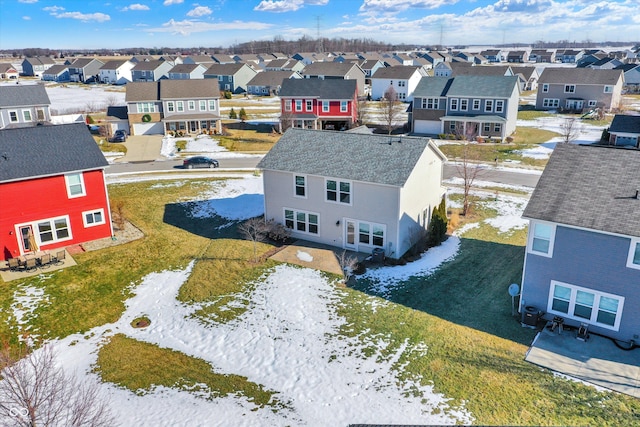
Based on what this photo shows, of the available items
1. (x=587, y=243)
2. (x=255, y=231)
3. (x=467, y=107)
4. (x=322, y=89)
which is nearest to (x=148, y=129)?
(x=322, y=89)

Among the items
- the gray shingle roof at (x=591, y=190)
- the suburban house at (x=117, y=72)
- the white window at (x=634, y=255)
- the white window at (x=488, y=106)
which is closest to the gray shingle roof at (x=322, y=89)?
the white window at (x=488, y=106)

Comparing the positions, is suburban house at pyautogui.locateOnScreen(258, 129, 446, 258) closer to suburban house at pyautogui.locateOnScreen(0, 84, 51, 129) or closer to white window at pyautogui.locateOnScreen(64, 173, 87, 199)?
white window at pyautogui.locateOnScreen(64, 173, 87, 199)

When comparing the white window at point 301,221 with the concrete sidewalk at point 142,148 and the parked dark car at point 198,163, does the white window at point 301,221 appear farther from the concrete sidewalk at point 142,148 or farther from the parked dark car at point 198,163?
the concrete sidewalk at point 142,148

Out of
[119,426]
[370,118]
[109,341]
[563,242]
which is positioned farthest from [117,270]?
[370,118]

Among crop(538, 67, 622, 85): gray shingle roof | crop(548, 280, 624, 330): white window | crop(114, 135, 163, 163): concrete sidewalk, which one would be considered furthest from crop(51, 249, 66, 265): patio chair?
crop(538, 67, 622, 85): gray shingle roof

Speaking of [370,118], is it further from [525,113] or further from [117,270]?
[117,270]

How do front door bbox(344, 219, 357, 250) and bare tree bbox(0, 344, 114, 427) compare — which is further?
front door bbox(344, 219, 357, 250)
